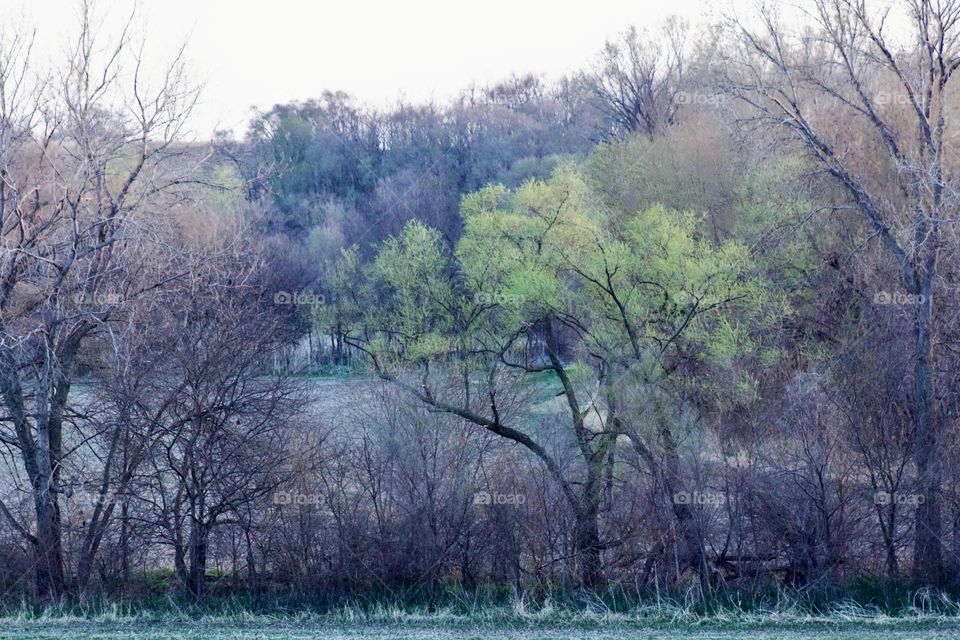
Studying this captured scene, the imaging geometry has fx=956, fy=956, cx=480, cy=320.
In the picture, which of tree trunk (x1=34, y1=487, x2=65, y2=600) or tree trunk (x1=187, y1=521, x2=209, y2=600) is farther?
tree trunk (x1=187, y1=521, x2=209, y2=600)

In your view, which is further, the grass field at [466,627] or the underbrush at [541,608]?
the underbrush at [541,608]

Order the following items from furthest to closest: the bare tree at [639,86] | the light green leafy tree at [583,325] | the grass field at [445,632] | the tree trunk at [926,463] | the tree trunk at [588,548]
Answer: the bare tree at [639,86] → the light green leafy tree at [583,325] → the tree trunk at [588,548] → the tree trunk at [926,463] → the grass field at [445,632]

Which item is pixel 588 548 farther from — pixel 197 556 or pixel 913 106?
pixel 913 106

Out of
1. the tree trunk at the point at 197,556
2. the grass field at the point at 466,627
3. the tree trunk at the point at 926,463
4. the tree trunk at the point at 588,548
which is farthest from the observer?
the tree trunk at the point at 197,556

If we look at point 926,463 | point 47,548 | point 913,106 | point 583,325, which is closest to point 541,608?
point 926,463

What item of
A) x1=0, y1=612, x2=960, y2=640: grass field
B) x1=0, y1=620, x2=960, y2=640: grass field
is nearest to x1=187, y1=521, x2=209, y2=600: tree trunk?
x1=0, y1=612, x2=960, y2=640: grass field

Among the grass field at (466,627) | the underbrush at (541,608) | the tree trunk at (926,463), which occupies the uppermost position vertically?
the tree trunk at (926,463)

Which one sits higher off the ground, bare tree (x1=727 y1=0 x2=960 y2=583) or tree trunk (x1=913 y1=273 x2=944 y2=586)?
bare tree (x1=727 y1=0 x2=960 y2=583)

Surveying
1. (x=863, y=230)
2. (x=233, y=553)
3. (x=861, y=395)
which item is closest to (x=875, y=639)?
(x=861, y=395)

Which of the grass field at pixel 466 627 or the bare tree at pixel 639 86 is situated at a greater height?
the bare tree at pixel 639 86

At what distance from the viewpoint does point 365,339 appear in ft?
113

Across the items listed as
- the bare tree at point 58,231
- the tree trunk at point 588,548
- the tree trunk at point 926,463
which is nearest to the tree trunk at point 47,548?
the bare tree at point 58,231

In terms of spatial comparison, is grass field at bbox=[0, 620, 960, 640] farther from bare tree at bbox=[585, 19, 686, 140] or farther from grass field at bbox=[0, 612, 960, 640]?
bare tree at bbox=[585, 19, 686, 140]

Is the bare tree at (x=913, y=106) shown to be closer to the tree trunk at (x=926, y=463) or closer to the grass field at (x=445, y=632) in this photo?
the tree trunk at (x=926, y=463)
